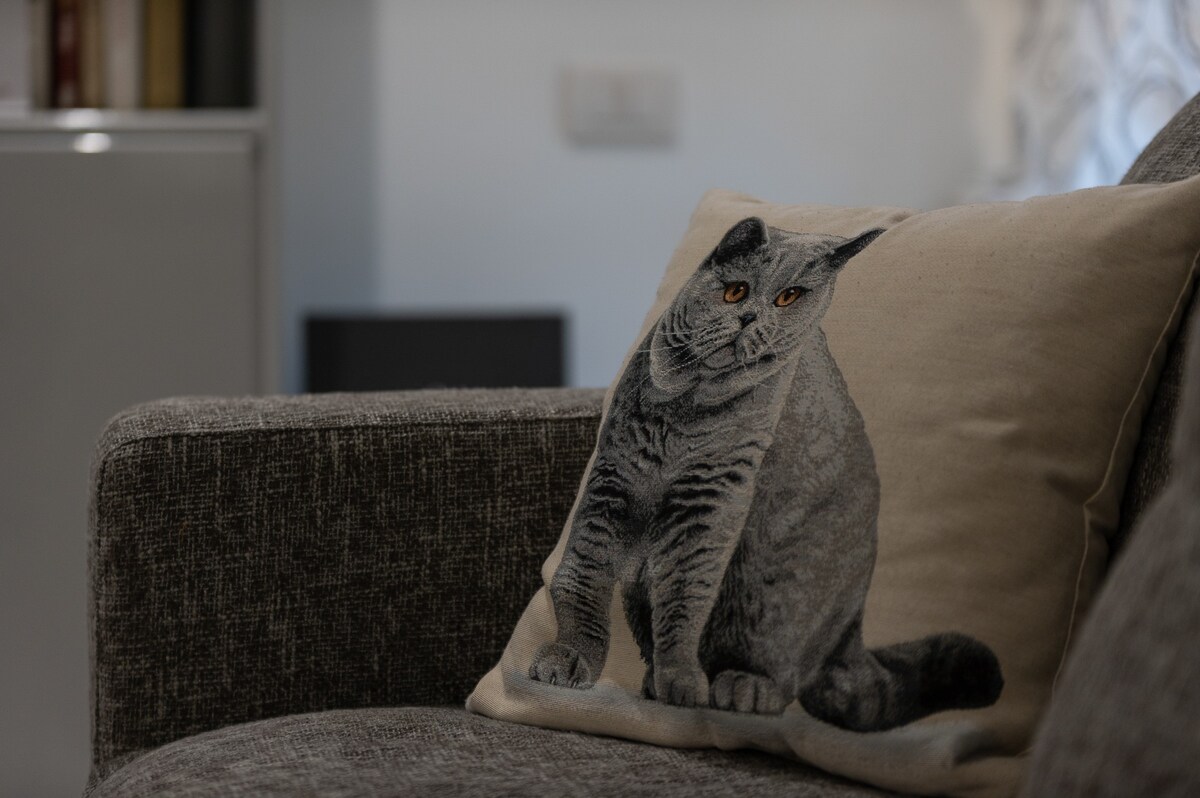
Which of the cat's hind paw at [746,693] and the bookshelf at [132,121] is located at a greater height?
the bookshelf at [132,121]

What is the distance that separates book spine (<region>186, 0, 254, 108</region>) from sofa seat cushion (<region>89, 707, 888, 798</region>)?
1.27m

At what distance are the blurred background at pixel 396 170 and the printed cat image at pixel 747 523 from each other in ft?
3.55

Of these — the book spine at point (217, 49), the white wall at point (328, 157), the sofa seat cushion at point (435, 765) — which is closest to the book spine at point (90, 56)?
the book spine at point (217, 49)

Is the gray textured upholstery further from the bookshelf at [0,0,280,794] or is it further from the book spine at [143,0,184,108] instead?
the book spine at [143,0,184,108]

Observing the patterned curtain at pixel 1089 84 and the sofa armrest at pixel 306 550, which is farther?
the patterned curtain at pixel 1089 84

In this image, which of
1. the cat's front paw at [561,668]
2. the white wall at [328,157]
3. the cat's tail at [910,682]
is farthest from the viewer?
the white wall at [328,157]

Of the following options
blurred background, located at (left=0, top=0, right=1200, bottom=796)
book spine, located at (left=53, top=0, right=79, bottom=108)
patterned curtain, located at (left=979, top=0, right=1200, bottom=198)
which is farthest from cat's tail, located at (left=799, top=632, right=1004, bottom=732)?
book spine, located at (left=53, top=0, right=79, bottom=108)

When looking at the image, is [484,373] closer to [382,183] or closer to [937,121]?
[382,183]

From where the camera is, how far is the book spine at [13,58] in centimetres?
181

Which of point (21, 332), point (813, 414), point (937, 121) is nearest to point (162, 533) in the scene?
point (813, 414)

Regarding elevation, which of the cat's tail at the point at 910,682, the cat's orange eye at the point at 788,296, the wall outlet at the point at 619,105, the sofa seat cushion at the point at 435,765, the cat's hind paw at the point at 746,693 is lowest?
the sofa seat cushion at the point at 435,765

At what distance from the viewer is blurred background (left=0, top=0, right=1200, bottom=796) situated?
1.73 m

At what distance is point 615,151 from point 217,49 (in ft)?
2.20

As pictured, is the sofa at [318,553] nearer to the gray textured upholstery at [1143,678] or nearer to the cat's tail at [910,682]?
the cat's tail at [910,682]
